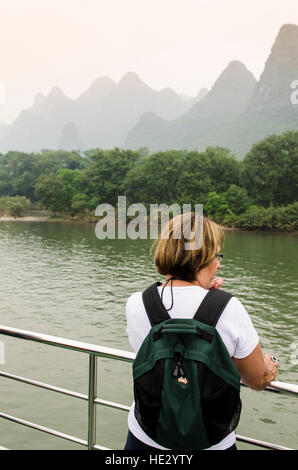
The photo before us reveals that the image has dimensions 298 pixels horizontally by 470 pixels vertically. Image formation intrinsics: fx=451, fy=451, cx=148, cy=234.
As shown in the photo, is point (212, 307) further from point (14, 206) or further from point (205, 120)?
point (205, 120)

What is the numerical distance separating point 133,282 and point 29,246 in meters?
14.0

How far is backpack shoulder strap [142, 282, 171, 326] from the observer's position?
53.1 inches

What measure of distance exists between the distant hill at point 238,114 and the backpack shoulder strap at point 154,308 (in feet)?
304

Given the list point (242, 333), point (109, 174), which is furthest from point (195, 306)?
point (109, 174)

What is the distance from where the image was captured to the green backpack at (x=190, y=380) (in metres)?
1.25

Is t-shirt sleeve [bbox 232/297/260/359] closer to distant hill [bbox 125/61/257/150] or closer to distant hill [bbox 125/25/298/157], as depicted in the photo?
distant hill [bbox 125/25/298/157]

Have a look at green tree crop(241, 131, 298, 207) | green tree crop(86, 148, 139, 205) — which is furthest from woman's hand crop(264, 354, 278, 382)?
green tree crop(86, 148, 139, 205)

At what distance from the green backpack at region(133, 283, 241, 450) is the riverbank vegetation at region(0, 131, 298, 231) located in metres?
39.3

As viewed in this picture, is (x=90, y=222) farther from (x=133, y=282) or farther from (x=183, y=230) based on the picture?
(x=183, y=230)

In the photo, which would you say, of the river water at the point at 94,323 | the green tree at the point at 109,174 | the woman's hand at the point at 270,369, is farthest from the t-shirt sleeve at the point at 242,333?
the green tree at the point at 109,174

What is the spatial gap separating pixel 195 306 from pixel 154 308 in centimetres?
13

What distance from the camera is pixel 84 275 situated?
59.8 feet

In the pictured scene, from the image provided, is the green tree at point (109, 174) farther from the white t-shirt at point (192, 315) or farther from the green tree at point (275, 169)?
the white t-shirt at point (192, 315)
